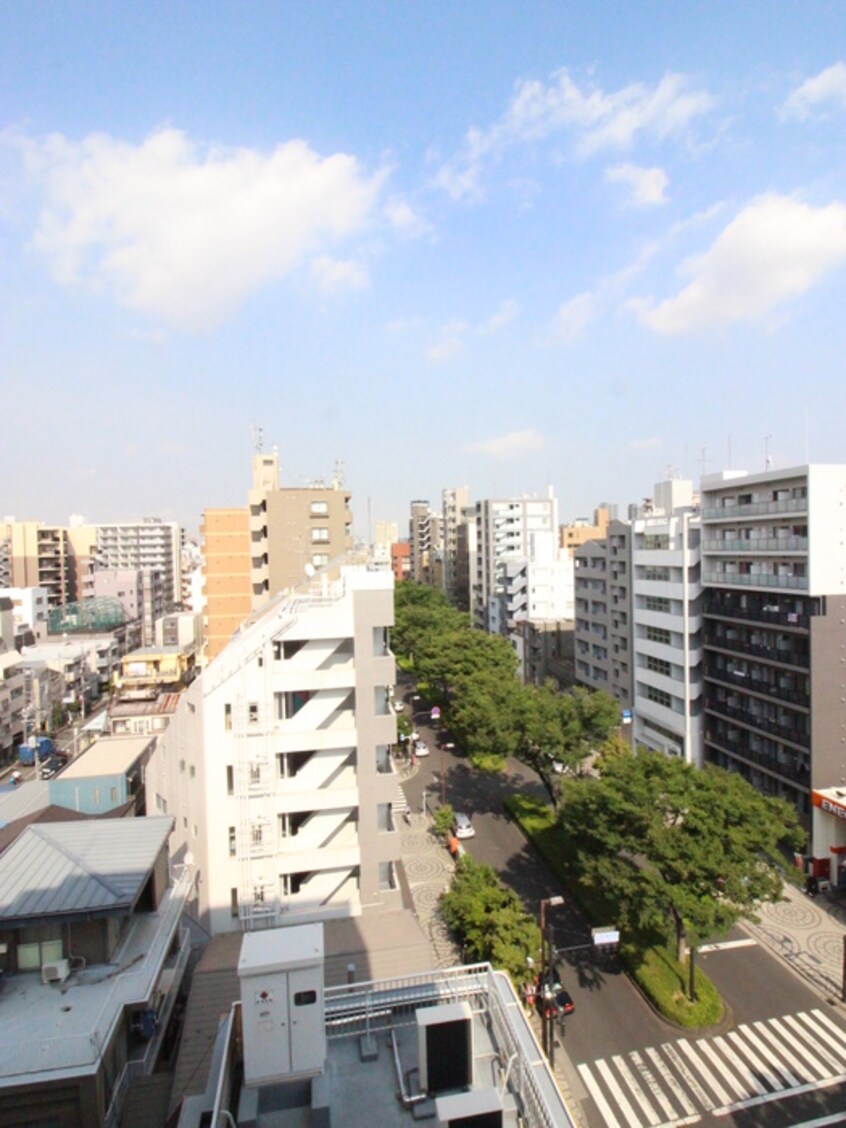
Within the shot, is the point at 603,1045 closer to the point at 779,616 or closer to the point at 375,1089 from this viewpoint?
the point at 375,1089

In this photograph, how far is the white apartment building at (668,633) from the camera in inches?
1575

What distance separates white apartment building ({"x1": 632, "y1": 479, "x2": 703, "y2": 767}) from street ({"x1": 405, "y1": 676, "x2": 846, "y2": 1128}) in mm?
15446

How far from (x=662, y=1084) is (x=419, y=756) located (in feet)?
97.6

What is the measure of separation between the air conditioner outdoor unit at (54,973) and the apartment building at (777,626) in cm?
2943

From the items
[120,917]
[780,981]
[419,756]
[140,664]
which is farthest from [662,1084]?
[140,664]

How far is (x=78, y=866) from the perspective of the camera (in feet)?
50.2

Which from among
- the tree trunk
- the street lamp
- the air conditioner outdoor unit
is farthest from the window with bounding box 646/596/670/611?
the air conditioner outdoor unit

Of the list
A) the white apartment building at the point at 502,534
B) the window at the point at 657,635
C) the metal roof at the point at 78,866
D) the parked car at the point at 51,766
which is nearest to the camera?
the metal roof at the point at 78,866

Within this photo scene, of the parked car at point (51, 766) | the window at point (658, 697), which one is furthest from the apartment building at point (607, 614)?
the parked car at point (51, 766)

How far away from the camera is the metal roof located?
46.4 ft

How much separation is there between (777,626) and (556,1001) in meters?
20.2

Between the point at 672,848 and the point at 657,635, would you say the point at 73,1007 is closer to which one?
the point at 672,848

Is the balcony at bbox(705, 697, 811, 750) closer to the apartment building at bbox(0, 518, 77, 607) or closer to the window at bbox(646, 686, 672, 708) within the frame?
the window at bbox(646, 686, 672, 708)

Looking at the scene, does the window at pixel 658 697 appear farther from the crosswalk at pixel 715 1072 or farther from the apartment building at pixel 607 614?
the crosswalk at pixel 715 1072
